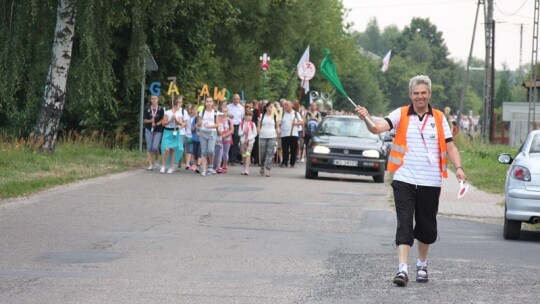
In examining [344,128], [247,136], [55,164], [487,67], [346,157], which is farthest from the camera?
[487,67]

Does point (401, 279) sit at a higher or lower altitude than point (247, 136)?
lower

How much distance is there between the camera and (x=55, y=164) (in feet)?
78.1

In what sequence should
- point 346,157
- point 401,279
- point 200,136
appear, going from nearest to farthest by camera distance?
point 401,279 → point 200,136 → point 346,157

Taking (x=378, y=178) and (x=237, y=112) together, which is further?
(x=237, y=112)

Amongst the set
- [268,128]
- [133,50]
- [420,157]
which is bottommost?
[268,128]

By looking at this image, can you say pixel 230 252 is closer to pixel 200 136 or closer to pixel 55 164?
pixel 55 164

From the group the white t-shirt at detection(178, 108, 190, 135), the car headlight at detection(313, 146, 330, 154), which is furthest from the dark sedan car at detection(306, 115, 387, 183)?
the white t-shirt at detection(178, 108, 190, 135)

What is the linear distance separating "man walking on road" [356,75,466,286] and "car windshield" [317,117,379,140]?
58.2 feet

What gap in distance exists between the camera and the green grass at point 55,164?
64.1ft

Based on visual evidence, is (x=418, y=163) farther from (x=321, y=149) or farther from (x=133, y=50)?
(x=133, y=50)

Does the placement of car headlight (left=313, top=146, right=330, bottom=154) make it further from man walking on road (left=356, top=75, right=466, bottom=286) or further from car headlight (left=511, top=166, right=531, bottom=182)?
man walking on road (left=356, top=75, right=466, bottom=286)

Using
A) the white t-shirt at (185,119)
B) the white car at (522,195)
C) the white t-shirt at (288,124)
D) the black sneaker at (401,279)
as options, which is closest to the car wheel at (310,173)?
the white t-shirt at (185,119)

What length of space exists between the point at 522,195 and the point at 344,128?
1398 cm

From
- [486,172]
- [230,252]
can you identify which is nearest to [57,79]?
[486,172]
